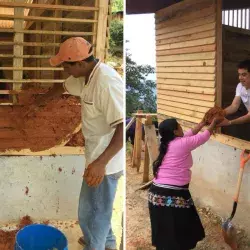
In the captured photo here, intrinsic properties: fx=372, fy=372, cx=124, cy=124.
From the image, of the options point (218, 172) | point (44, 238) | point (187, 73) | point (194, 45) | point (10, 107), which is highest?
point (194, 45)

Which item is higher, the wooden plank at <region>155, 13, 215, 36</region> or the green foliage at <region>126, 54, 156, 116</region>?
the wooden plank at <region>155, 13, 215, 36</region>

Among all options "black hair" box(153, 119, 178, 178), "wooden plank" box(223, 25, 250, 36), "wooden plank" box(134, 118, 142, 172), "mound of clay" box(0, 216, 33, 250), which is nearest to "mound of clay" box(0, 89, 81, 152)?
"wooden plank" box(134, 118, 142, 172)

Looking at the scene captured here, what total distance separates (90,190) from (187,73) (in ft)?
4.06

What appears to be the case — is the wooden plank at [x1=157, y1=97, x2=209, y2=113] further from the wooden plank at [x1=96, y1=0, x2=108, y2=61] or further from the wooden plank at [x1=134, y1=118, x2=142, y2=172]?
the wooden plank at [x1=96, y1=0, x2=108, y2=61]

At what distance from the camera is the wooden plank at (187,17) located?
2.30 meters

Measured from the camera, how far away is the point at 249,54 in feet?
9.02

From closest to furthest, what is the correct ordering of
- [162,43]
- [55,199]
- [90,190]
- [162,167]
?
1. [90,190]
2. [162,167]
3. [55,199]
4. [162,43]

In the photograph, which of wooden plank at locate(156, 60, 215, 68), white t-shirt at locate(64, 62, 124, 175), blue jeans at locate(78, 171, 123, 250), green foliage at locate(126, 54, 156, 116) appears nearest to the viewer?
white t-shirt at locate(64, 62, 124, 175)

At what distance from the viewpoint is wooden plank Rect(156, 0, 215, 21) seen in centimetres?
237

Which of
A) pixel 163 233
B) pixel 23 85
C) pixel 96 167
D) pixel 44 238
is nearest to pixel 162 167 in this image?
pixel 163 233

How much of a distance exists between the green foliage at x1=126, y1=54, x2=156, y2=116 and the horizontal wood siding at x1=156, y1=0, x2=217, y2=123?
758 millimetres

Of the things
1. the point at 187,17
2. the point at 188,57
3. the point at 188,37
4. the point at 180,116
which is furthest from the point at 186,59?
the point at 180,116

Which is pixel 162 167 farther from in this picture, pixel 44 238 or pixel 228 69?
pixel 228 69

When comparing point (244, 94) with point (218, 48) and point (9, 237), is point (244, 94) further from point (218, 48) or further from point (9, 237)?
point (9, 237)
